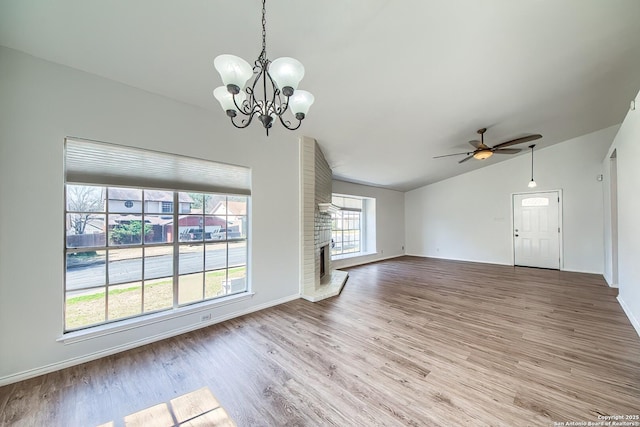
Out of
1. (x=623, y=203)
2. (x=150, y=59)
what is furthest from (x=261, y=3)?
(x=623, y=203)

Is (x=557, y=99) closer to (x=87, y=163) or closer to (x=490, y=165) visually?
(x=490, y=165)

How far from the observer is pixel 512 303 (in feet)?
12.4

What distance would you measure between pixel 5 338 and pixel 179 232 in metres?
1.53

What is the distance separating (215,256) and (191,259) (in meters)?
0.30

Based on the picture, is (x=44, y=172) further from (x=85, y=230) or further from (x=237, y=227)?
(x=237, y=227)

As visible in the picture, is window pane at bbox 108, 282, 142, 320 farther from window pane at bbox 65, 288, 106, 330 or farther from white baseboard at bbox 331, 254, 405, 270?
white baseboard at bbox 331, 254, 405, 270

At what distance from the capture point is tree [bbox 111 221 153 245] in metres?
2.55

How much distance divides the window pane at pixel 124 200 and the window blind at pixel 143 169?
0.44 feet

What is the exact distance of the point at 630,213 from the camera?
2.91m

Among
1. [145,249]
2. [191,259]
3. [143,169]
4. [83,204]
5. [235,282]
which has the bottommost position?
[235,282]

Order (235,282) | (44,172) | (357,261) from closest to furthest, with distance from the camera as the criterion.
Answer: (44,172) → (235,282) → (357,261)

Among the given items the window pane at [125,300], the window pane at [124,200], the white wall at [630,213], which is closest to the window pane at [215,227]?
the window pane at [124,200]

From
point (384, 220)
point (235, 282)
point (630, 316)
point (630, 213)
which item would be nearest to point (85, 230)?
point (235, 282)

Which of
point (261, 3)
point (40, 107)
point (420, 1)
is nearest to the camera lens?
point (261, 3)
